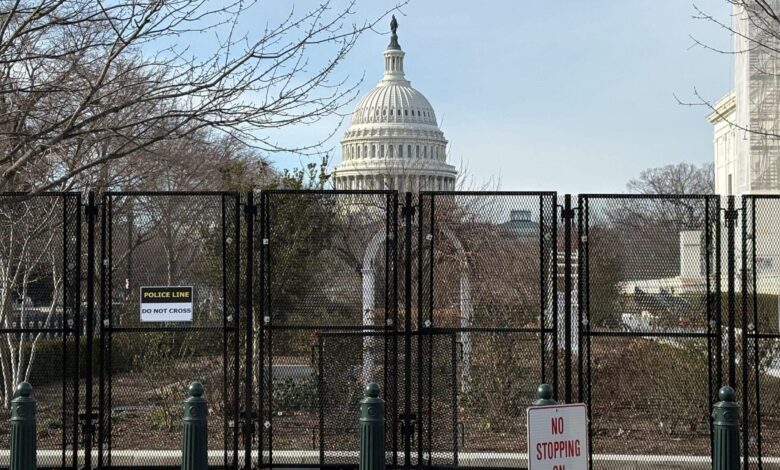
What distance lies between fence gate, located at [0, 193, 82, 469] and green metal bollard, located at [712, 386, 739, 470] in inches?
215

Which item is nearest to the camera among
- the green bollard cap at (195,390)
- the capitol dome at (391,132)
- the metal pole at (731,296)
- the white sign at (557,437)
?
the white sign at (557,437)

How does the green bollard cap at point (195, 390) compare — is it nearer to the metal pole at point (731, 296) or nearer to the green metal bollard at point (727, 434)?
the green metal bollard at point (727, 434)

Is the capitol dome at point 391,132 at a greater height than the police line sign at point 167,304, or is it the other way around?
the capitol dome at point 391,132

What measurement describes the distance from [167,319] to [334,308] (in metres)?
1.49

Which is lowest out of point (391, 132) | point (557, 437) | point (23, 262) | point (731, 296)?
point (557, 437)

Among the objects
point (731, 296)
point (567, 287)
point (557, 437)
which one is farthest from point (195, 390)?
point (731, 296)

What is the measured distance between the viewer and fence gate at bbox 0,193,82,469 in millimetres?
9867

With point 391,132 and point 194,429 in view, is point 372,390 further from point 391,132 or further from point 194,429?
point 391,132

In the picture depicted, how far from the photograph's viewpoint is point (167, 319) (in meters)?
9.74

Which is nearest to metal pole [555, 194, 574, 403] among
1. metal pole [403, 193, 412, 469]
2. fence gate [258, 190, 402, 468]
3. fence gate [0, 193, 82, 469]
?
metal pole [403, 193, 412, 469]

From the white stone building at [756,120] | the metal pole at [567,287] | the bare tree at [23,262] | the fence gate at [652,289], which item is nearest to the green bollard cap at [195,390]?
the metal pole at [567,287]

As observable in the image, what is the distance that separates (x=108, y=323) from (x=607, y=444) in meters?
4.93

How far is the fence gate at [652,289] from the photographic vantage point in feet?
32.1

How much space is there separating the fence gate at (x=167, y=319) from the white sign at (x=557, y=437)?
390 centimetres
